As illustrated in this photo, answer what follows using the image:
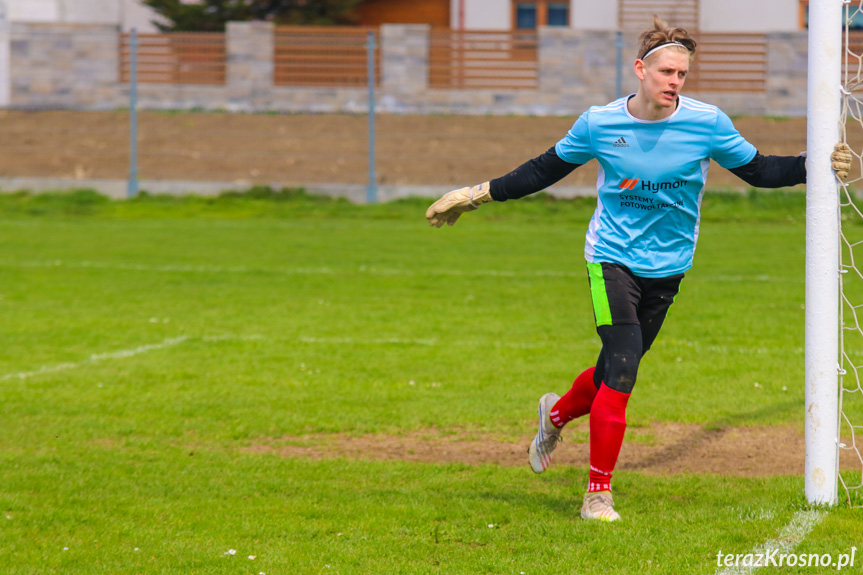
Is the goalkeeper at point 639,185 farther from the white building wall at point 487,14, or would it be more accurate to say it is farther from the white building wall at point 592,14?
the white building wall at point 487,14

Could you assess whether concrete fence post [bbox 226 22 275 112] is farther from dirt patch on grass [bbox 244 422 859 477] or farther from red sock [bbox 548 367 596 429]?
red sock [bbox 548 367 596 429]

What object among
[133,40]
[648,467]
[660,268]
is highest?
[133,40]

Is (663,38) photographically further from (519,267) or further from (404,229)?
(404,229)

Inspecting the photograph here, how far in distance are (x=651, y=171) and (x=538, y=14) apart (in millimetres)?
26999

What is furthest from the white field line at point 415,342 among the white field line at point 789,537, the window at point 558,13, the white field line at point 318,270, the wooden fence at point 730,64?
the window at point 558,13

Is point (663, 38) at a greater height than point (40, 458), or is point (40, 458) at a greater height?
point (663, 38)

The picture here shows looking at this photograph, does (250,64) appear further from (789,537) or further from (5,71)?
(789,537)


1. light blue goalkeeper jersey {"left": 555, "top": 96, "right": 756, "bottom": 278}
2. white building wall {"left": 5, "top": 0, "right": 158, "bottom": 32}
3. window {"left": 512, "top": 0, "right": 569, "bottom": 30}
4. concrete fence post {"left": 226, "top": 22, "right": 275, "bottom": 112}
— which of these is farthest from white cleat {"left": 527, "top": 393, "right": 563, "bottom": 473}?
window {"left": 512, "top": 0, "right": 569, "bottom": 30}

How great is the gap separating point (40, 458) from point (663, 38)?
397 cm

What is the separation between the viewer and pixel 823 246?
4750 mm

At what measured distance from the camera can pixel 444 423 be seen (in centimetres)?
677

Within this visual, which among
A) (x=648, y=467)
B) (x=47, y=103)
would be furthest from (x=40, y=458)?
(x=47, y=103)

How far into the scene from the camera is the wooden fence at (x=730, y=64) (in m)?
21.6

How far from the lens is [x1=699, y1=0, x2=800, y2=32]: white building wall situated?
28453 millimetres
